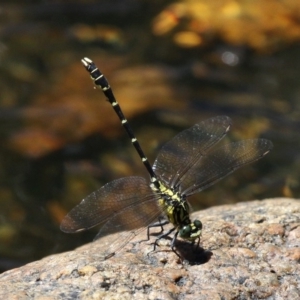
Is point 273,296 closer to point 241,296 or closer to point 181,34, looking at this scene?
point 241,296

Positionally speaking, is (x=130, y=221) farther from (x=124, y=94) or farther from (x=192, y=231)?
(x=124, y=94)

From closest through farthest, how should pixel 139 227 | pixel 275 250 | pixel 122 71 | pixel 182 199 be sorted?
pixel 275 250, pixel 139 227, pixel 182 199, pixel 122 71

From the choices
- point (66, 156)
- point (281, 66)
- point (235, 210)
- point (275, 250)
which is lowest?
point (275, 250)

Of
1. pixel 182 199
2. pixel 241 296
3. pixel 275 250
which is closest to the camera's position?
pixel 241 296

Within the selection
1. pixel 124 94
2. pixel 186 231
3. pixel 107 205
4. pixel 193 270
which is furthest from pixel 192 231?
pixel 124 94

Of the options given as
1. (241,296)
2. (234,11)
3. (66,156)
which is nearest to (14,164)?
(66,156)

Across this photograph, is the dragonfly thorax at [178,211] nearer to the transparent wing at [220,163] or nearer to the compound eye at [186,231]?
the compound eye at [186,231]

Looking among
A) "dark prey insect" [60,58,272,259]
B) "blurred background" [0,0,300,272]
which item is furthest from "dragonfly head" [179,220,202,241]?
"blurred background" [0,0,300,272]
